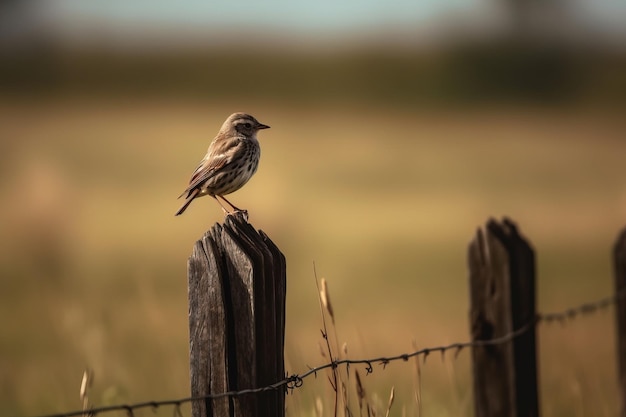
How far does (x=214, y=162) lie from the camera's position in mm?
6992

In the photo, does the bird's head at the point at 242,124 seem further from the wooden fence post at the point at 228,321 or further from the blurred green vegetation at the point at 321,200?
the wooden fence post at the point at 228,321

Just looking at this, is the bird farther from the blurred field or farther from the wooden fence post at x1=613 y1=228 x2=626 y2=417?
the wooden fence post at x1=613 y1=228 x2=626 y2=417

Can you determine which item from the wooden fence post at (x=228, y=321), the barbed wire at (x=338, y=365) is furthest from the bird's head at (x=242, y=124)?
the wooden fence post at (x=228, y=321)

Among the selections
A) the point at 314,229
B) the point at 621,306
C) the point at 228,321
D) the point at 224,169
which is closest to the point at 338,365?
the point at 228,321

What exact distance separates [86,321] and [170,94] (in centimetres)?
3959

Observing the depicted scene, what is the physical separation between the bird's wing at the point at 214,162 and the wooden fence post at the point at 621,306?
2.65 m

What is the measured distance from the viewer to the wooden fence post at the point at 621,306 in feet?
17.3

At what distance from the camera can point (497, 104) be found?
45.0 m

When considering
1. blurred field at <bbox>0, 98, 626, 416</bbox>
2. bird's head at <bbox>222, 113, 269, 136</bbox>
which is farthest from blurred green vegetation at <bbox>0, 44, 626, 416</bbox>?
bird's head at <bbox>222, 113, 269, 136</bbox>

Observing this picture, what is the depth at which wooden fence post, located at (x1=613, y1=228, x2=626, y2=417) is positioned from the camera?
5266 millimetres

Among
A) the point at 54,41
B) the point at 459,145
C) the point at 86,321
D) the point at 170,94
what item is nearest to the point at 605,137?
the point at 459,145

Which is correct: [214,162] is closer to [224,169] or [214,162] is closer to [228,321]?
[224,169]

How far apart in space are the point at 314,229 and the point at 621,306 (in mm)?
17628

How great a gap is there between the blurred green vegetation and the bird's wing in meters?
0.73
